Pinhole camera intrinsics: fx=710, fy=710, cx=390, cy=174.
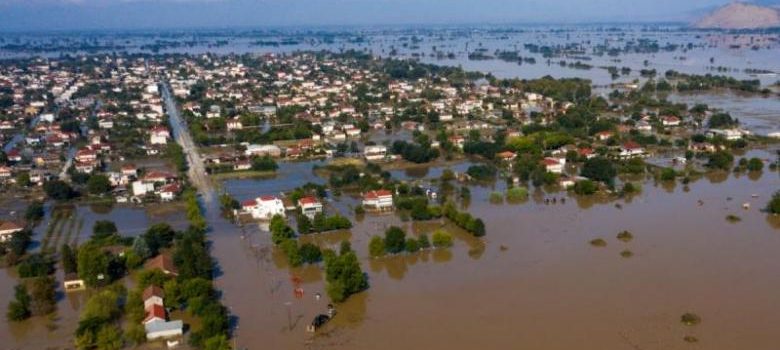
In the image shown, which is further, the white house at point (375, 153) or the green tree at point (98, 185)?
the white house at point (375, 153)

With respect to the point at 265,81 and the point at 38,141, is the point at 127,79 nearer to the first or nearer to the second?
the point at 265,81

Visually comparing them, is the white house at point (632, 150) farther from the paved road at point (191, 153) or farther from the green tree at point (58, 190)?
the green tree at point (58, 190)

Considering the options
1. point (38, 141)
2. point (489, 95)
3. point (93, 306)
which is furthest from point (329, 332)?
point (489, 95)

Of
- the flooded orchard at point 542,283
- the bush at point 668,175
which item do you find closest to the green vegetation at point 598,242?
the flooded orchard at point 542,283

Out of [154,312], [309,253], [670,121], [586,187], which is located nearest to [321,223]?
[309,253]

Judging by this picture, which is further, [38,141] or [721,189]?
[38,141]

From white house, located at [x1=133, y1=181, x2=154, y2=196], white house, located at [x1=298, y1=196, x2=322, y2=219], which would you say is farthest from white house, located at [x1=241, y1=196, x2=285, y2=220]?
white house, located at [x1=133, y1=181, x2=154, y2=196]
